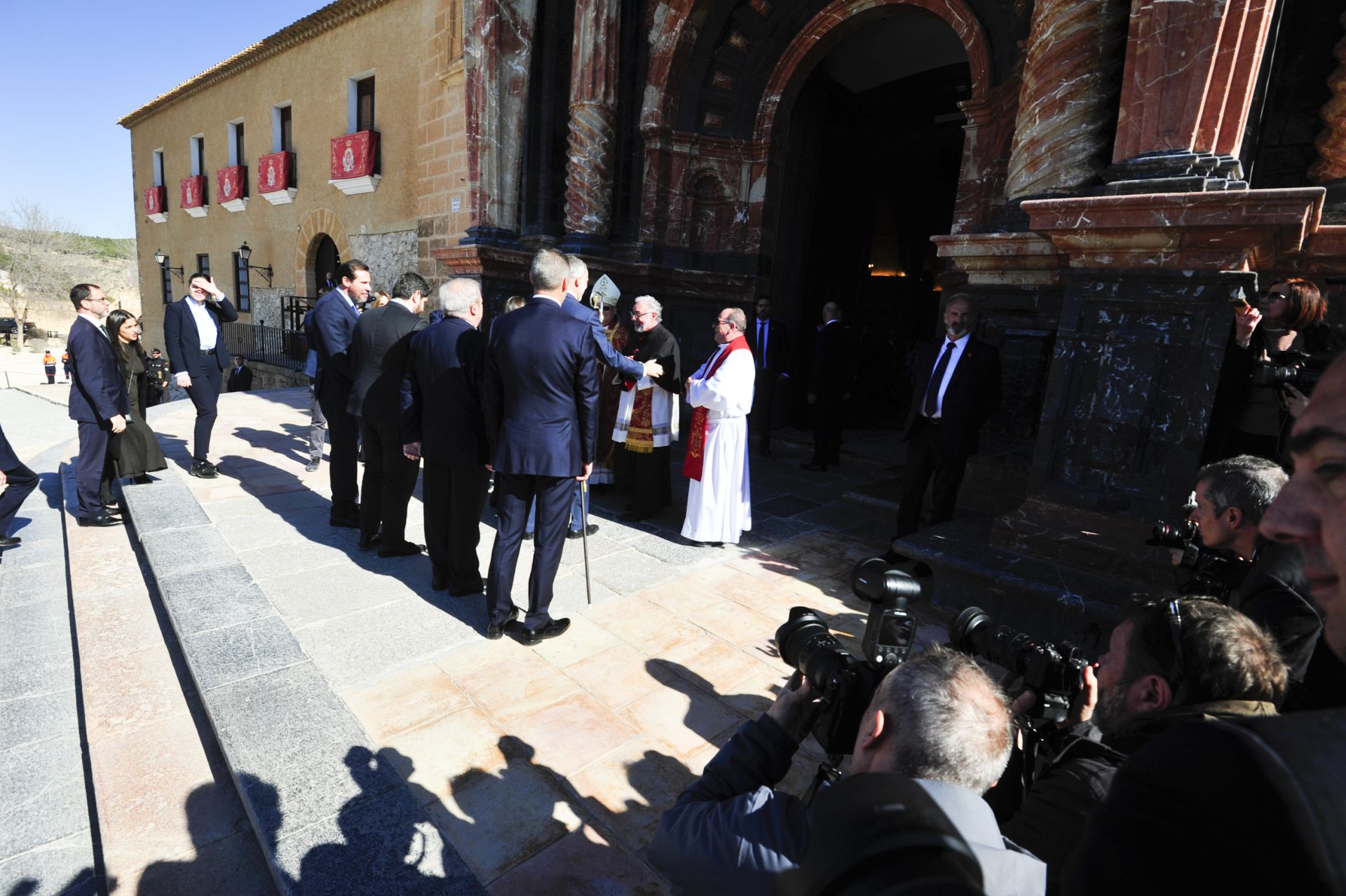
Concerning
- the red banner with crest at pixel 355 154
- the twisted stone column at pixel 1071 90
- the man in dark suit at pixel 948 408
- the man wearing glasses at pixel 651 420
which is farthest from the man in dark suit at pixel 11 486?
the red banner with crest at pixel 355 154

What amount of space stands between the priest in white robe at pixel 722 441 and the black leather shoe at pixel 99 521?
4054 mm

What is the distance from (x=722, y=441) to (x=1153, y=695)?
11.2 ft

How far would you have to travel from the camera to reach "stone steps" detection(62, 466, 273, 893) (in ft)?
6.37

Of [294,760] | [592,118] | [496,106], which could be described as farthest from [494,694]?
[496,106]

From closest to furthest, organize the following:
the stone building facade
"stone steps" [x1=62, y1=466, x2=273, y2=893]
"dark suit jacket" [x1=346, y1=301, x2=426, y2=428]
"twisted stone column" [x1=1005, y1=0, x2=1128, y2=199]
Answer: "stone steps" [x1=62, y1=466, x2=273, y2=893]
the stone building facade
"twisted stone column" [x1=1005, y1=0, x2=1128, y2=199]
"dark suit jacket" [x1=346, y1=301, x2=426, y2=428]

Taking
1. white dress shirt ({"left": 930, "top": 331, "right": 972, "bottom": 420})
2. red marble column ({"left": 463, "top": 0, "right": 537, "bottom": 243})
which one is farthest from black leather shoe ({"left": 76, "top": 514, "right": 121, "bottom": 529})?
white dress shirt ({"left": 930, "top": 331, "right": 972, "bottom": 420})

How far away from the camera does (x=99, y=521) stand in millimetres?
4531

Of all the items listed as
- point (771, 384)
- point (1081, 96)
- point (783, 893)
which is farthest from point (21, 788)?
point (771, 384)

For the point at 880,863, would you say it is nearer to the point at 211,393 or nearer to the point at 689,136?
the point at 211,393

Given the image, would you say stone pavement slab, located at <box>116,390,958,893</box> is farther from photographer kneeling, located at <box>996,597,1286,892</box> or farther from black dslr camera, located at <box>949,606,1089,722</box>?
photographer kneeling, located at <box>996,597,1286,892</box>

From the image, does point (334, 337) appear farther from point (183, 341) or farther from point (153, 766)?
point (153, 766)

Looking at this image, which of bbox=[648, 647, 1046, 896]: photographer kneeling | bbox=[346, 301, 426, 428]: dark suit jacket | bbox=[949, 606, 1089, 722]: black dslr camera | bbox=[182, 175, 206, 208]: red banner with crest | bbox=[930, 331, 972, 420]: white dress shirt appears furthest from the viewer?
bbox=[182, 175, 206, 208]: red banner with crest

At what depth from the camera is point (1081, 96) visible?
3463mm

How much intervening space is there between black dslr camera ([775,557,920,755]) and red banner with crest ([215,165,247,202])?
66.9ft
